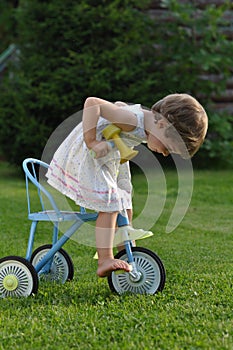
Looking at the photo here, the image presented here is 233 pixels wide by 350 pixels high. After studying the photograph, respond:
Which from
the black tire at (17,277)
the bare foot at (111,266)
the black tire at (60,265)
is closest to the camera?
the bare foot at (111,266)

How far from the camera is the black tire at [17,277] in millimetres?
3506

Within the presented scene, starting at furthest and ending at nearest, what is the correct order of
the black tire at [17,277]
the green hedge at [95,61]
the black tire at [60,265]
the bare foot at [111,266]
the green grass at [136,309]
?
the green hedge at [95,61], the black tire at [60,265], the black tire at [17,277], the bare foot at [111,266], the green grass at [136,309]

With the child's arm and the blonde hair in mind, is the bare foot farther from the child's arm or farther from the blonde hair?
the blonde hair

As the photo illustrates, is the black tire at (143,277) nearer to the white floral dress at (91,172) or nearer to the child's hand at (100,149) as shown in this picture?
the white floral dress at (91,172)

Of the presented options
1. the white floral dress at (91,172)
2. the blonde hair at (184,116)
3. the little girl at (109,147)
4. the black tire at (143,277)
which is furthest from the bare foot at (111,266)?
the blonde hair at (184,116)

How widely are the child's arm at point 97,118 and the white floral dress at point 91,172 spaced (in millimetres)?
51

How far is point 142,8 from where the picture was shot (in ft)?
32.2

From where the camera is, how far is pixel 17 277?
3529mm

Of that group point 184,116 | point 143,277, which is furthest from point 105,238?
point 184,116

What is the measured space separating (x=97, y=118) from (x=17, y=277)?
0.98 metres

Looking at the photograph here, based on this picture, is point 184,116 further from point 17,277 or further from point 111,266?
point 17,277

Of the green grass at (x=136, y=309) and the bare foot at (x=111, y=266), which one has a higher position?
the bare foot at (x=111, y=266)

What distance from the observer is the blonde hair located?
3.41 m

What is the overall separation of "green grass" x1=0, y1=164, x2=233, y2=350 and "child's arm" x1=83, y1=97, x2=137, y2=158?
822 millimetres
